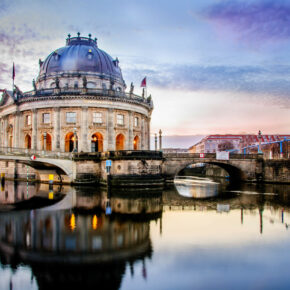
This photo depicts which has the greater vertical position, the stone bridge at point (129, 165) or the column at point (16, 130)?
the column at point (16, 130)

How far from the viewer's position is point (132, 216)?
64.0 feet

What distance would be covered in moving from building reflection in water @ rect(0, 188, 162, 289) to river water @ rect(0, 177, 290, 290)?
0.10 ft

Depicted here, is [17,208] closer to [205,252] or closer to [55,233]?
[55,233]

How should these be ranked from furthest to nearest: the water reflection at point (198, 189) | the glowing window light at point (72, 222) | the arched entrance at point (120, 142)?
the arched entrance at point (120, 142), the water reflection at point (198, 189), the glowing window light at point (72, 222)

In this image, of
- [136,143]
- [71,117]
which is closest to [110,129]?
[71,117]

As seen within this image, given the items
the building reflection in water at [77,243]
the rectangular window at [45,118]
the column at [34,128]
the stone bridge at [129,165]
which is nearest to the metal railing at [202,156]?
the stone bridge at [129,165]

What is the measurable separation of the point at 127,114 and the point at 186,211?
97.8 feet

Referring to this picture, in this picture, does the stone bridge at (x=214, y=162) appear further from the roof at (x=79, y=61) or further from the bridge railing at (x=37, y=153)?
the roof at (x=79, y=61)

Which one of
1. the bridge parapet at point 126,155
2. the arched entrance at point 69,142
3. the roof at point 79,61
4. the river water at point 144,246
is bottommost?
the river water at point 144,246

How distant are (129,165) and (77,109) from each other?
15.3 meters

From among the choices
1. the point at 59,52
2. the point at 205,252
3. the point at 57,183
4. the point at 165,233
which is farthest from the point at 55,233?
the point at 59,52

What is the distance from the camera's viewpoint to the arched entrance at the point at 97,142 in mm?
48938

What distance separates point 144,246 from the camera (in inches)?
520

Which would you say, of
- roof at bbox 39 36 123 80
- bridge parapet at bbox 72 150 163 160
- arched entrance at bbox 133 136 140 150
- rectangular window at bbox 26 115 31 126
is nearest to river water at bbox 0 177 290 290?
bridge parapet at bbox 72 150 163 160
